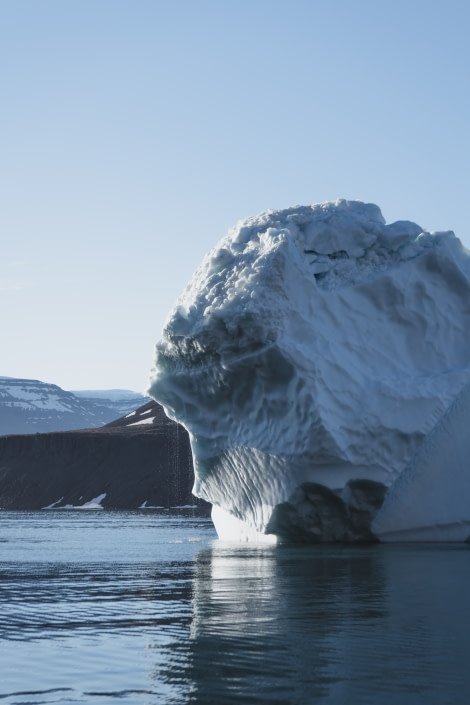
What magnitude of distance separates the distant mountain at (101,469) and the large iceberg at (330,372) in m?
58.9

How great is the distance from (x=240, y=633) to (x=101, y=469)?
86252mm

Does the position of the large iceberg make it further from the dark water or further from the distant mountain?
the distant mountain

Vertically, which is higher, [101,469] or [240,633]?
[101,469]

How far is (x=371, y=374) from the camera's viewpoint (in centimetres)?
2169

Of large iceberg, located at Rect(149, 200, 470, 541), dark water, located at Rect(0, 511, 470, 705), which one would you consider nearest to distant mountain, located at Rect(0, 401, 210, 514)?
large iceberg, located at Rect(149, 200, 470, 541)

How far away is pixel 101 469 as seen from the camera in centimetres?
9488

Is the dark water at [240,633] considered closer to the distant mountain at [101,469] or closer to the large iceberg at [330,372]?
the large iceberg at [330,372]

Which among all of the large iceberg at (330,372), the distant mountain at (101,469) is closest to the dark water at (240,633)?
the large iceberg at (330,372)

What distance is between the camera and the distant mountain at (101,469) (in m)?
86.9

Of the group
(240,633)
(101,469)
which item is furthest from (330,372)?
(101,469)

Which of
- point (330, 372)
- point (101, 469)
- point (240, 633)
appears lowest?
point (240, 633)

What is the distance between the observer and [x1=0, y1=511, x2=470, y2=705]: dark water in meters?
7.64

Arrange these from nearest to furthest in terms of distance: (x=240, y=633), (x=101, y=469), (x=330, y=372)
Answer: (x=240, y=633), (x=330, y=372), (x=101, y=469)

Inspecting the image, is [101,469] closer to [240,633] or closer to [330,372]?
[330,372]
